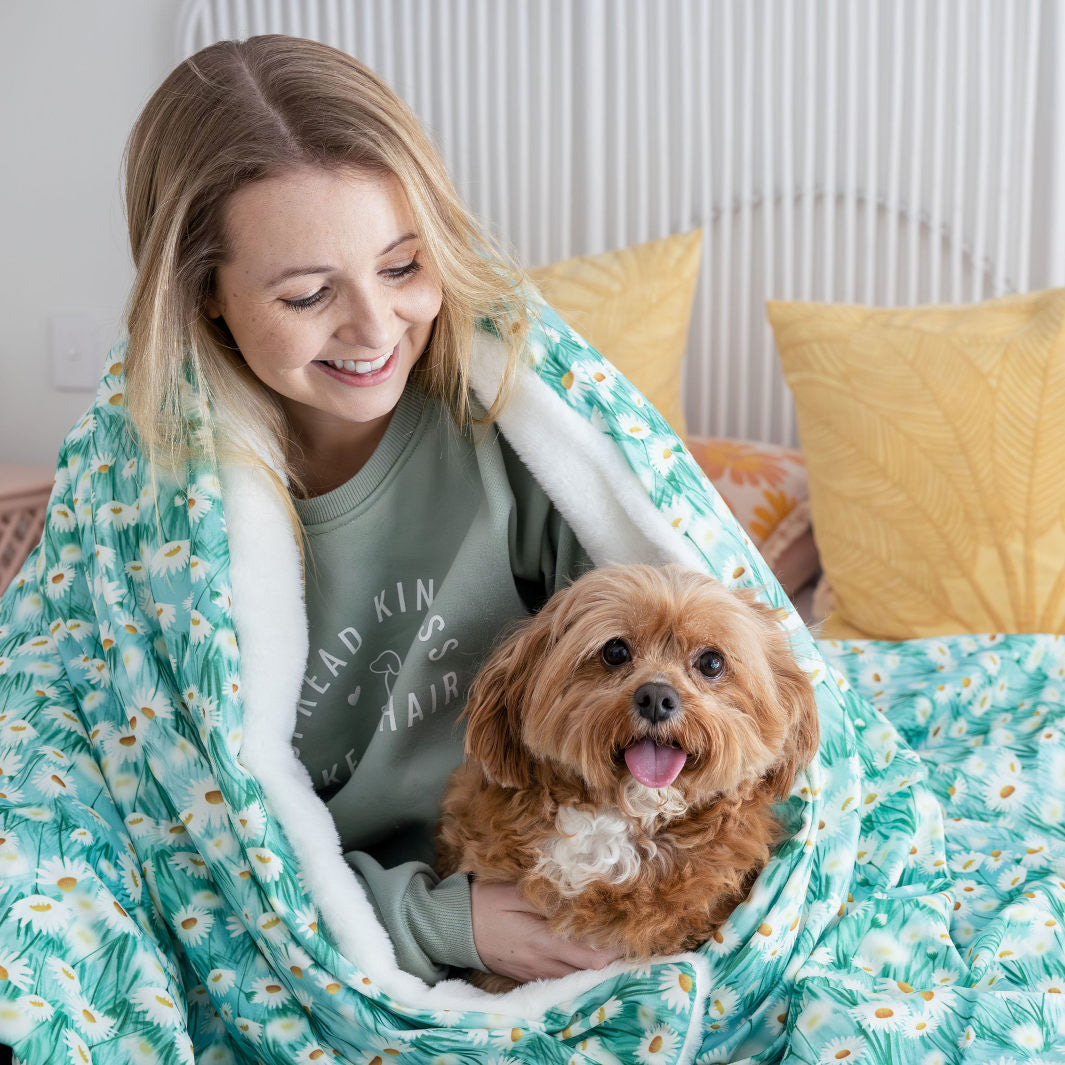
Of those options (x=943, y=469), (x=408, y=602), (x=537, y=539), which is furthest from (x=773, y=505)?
(x=408, y=602)

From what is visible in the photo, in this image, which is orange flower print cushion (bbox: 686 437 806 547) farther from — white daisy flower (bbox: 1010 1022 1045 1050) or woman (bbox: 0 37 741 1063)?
white daisy flower (bbox: 1010 1022 1045 1050)

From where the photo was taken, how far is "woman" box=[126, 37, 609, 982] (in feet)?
3.74

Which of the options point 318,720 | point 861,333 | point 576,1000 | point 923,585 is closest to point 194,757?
point 318,720

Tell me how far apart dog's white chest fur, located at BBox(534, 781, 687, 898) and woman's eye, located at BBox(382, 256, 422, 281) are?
637 millimetres

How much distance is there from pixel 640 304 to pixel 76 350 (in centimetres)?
195

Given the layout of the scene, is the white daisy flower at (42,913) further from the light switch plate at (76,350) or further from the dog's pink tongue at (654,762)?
the light switch plate at (76,350)

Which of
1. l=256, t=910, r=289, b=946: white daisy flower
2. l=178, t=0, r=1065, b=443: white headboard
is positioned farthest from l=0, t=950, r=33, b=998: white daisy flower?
l=178, t=0, r=1065, b=443: white headboard

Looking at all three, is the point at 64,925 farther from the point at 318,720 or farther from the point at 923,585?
the point at 923,585

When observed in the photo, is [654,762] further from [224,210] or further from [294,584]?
[224,210]

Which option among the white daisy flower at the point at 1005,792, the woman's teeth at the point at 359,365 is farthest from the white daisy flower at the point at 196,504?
the white daisy flower at the point at 1005,792

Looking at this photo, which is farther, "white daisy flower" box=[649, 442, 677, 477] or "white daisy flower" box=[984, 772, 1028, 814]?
"white daisy flower" box=[984, 772, 1028, 814]

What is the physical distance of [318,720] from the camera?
1.34 metres

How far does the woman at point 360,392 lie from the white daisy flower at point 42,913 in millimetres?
317

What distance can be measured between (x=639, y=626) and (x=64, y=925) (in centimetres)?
65
